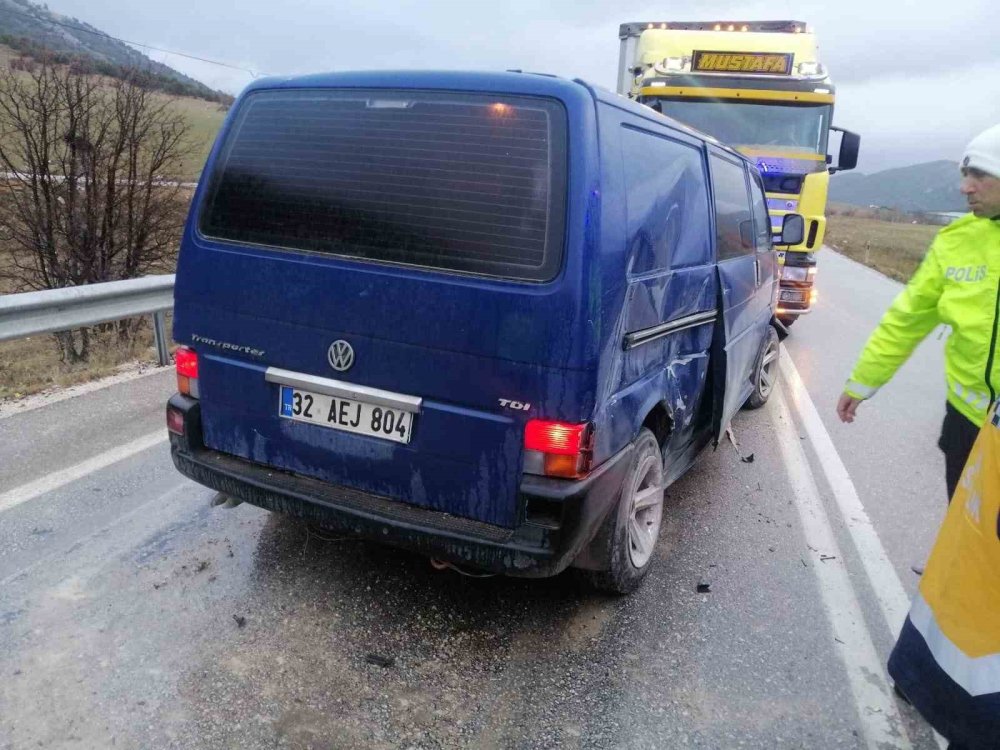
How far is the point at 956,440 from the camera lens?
2.67 meters

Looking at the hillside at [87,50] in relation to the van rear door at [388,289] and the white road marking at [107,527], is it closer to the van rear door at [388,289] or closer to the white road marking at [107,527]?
the white road marking at [107,527]

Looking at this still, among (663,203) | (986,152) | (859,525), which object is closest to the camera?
(986,152)

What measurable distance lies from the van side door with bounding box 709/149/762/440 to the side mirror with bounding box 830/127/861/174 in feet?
17.4

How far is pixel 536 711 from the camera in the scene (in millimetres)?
2518

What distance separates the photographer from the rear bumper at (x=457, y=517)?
8.36 ft

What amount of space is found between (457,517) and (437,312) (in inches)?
30.2

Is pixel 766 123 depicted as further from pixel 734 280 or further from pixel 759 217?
pixel 734 280

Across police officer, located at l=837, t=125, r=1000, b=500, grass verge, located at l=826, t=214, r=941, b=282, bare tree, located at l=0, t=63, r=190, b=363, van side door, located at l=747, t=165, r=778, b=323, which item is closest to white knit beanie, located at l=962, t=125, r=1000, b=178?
police officer, located at l=837, t=125, r=1000, b=500

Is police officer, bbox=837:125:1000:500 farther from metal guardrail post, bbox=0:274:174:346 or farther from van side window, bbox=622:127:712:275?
metal guardrail post, bbox=0:274:174:346

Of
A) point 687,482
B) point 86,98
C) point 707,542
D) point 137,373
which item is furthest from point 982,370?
point 86,98

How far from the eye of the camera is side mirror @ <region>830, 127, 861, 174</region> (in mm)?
9383

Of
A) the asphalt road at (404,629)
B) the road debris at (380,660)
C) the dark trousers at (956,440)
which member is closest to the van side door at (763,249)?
the asphalt road at (404,629)

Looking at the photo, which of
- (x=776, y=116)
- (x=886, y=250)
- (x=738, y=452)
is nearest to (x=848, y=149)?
(x=776, y=116)

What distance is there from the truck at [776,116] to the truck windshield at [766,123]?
0.01 metres
